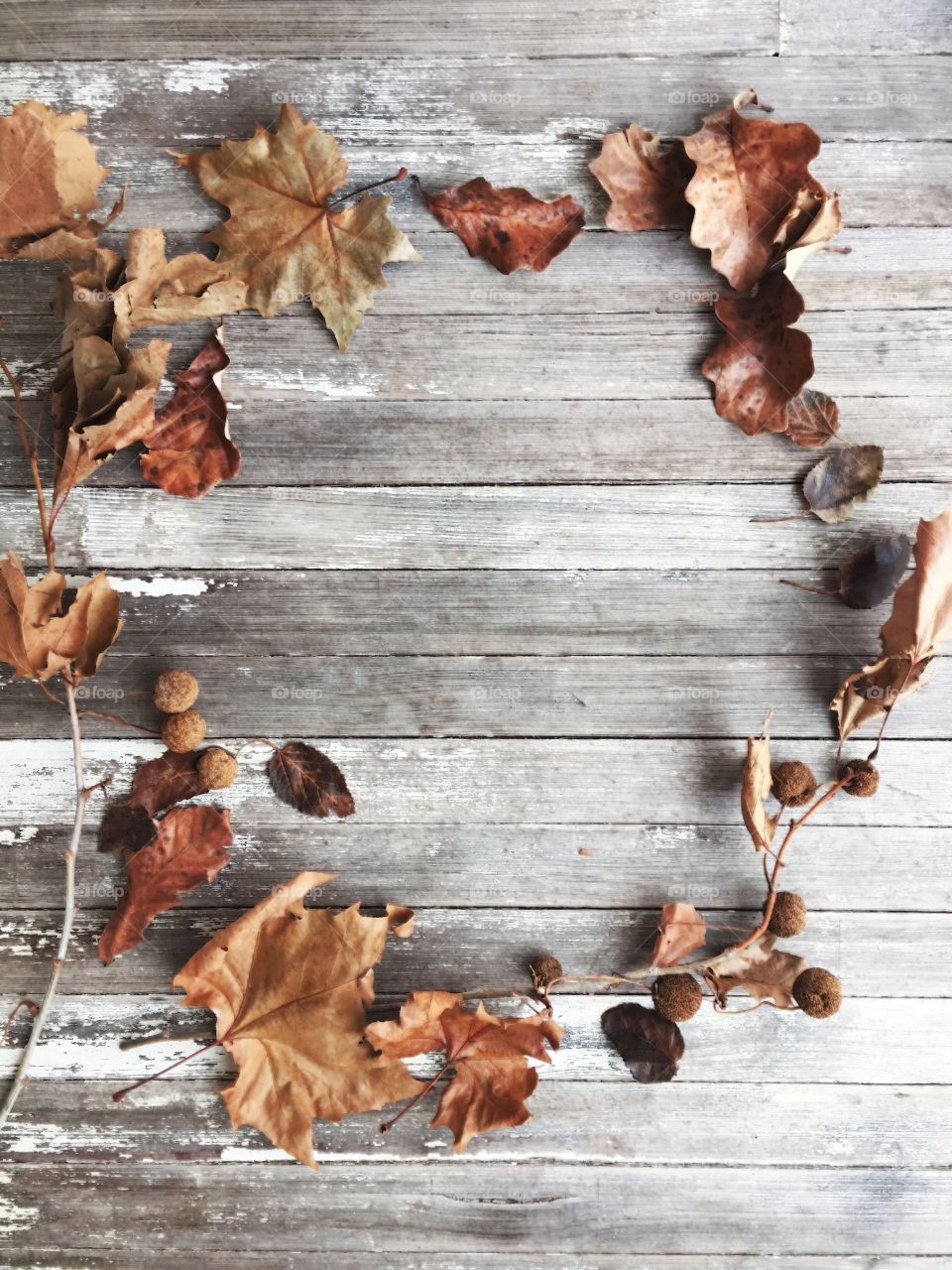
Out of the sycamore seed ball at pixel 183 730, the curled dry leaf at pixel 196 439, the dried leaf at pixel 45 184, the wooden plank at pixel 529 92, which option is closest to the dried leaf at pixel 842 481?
the wooden plank at pixel 529 92

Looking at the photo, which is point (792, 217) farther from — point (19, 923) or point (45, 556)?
point (19, 923)

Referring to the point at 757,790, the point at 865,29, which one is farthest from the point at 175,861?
the point at 865,29

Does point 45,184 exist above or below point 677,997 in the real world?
above

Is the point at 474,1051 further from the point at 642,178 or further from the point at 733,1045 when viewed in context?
the point at 642,178

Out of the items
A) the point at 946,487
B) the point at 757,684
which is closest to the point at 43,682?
the point at 757,684

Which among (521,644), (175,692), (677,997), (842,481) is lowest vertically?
(677,997)

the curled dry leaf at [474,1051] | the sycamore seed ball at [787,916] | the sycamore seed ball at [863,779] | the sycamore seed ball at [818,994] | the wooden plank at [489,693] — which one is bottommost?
the curled dry leaf at [474,1051]

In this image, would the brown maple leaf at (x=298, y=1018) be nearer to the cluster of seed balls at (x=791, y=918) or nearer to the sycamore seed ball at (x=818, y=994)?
the cluster of seed balls at (x=791, y=918)
